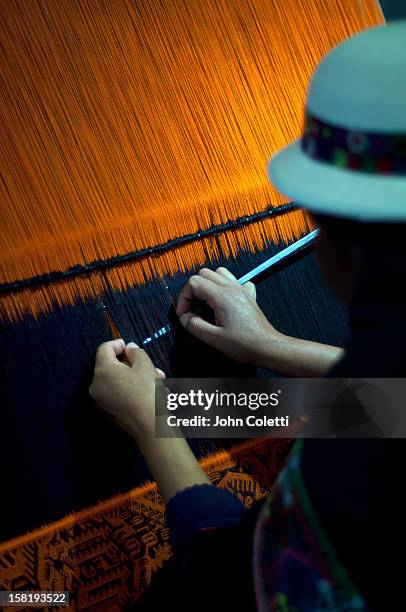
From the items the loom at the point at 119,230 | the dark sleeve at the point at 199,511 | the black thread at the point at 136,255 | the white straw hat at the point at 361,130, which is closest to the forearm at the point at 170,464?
the dark sleeve at the point at 199,511

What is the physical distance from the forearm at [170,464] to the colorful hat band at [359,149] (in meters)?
0.48

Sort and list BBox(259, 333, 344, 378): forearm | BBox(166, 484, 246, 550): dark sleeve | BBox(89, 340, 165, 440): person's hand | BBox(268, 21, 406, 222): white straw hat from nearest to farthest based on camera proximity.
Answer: BBox(268, 21, 406, 222): white straw hat < BBox(166, 484, 246, 550): dark sleeve < BBox(89, 340, 165, 440): person's hand < BBox(259, 333, 344, 378): forearm

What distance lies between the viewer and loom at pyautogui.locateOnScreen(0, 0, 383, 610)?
3.75ft

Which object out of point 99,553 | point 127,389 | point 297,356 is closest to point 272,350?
point 297,356

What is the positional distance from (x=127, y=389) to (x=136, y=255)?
0.25 meters

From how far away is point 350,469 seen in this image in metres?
0.76

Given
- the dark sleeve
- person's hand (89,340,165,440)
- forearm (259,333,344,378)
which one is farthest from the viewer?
forearm (259,333,344,378)

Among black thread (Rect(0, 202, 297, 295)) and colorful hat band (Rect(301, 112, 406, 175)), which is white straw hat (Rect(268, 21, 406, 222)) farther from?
black thread (Rect(0, 202, 297, 295))

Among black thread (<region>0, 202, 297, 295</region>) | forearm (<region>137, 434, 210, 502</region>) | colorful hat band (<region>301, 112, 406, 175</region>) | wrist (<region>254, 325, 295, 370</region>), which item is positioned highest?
colorful hat band (<region>301, 112, 406, 175</region>)

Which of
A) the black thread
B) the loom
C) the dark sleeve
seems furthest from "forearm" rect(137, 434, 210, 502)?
the black thread

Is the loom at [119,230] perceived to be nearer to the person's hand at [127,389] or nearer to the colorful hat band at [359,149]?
the person's hand at [127,389]

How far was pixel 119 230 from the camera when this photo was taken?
1246mm

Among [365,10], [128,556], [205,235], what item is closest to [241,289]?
[205,235]

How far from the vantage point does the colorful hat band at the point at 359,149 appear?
76cm
